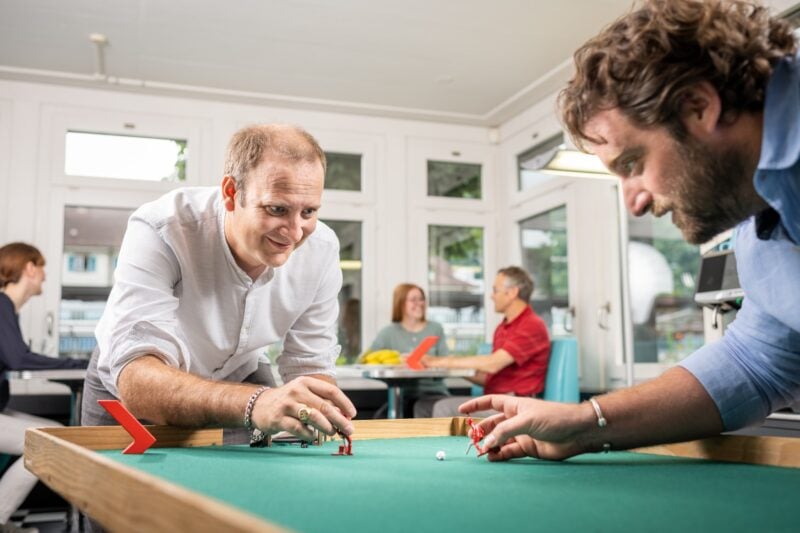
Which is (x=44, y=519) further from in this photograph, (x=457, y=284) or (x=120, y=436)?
(x=457, y=284)

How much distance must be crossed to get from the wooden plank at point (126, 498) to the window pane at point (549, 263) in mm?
4961

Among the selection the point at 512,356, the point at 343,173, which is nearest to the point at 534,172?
the point at 343,173

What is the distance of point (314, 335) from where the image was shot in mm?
2256

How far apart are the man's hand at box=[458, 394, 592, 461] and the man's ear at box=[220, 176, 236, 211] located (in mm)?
907

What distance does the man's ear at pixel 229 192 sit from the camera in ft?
6.39

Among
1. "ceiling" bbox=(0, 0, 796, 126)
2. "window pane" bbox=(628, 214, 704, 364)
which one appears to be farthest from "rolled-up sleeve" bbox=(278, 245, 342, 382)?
"window pane" bbox=(628, 214, 704, 364)

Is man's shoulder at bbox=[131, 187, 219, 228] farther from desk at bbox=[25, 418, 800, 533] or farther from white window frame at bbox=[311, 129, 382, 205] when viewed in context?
white window frame at bbox=[311, 129, 382, 205]

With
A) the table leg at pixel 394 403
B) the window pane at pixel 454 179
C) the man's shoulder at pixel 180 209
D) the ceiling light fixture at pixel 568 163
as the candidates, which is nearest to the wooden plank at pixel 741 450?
the man's shoulder at pixel 180 209

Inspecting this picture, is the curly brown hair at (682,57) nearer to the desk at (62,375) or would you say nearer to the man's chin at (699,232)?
the man's chin at (699,232)

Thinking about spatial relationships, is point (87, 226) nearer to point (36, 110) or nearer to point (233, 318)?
point (36, 110)

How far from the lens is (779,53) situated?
1.24 meters

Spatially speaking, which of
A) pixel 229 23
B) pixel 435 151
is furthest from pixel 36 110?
pixel 435 151

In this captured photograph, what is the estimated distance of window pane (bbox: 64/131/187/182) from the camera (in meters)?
5.91

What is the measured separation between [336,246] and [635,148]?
1158 mm
